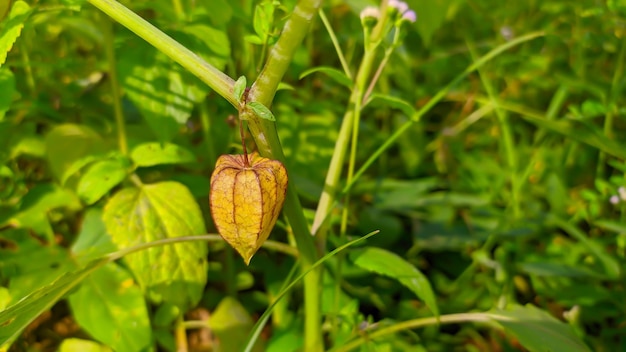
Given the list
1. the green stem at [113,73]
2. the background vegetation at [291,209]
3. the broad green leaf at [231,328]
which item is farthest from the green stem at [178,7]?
the broad green leaf at [231,328]

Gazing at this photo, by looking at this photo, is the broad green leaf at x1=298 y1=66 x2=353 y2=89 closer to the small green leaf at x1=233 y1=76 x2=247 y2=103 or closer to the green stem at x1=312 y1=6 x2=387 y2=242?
the green stem at x1=312 y1=6 x2=387 y2=242

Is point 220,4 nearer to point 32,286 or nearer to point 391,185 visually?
point 32,286

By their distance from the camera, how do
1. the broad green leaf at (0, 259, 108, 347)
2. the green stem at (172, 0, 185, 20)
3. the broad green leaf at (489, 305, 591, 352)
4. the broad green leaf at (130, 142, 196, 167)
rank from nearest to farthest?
the broad green leaf at (0, 259, 108, 347), the broad green leaf at (489, 305, 591, 352), the broad green leaf at (130, 142, 196, 167), the green stem at (172, 0, 185, 20)

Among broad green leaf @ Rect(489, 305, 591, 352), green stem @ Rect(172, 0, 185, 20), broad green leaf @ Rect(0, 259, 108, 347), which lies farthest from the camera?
green stem @ Rect(172, 0, 185, 20)

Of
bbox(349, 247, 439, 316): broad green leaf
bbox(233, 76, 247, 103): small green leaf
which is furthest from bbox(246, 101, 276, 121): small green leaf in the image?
bbox(349, 247, 439, 316): broad green leaf

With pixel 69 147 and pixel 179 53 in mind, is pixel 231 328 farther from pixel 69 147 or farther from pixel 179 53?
pixel 179 53

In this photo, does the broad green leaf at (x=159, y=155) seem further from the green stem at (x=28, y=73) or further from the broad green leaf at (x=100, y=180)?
the green stem at (x=28, y=73)
